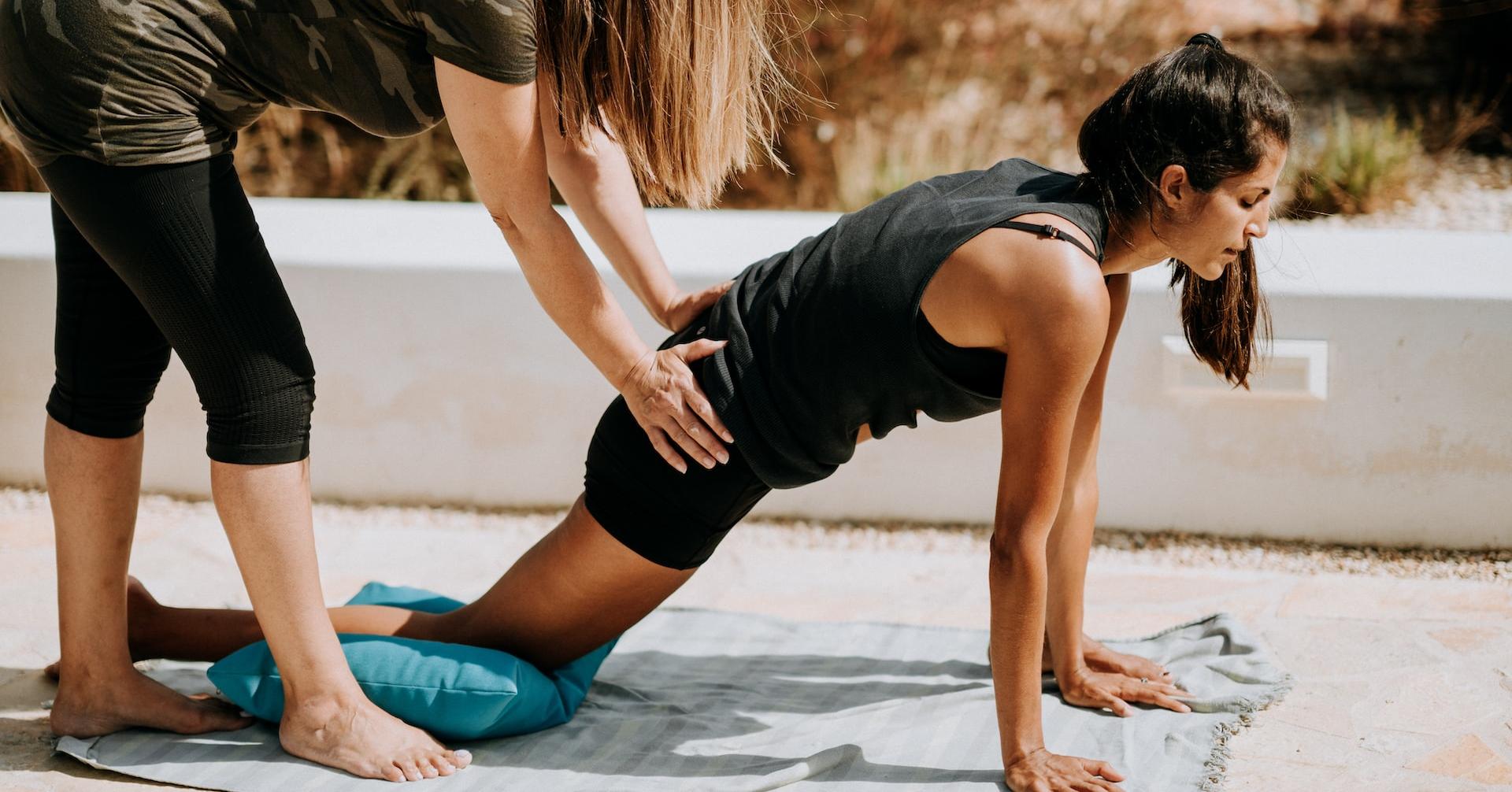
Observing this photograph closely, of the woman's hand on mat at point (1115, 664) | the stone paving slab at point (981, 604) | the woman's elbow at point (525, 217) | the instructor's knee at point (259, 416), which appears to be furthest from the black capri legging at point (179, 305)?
the woman's hand on mat at point (1115, 664)

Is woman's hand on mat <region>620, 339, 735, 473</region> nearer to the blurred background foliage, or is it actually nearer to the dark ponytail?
the dark ponytail

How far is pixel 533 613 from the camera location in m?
2.22

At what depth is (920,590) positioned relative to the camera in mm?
2965

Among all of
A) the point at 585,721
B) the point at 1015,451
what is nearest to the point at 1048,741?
the point at 1015,451

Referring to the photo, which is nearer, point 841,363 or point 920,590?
point 841,363

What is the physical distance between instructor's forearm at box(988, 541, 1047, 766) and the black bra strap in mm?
412

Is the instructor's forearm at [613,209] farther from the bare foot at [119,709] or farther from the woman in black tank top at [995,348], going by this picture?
the bare foot at [119,709]

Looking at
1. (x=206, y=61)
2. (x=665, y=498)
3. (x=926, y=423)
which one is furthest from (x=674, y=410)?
(x=926, y=423)

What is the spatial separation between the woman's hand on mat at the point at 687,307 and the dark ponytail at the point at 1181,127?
0.66 m

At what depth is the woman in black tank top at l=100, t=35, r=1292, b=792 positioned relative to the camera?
1777 mm

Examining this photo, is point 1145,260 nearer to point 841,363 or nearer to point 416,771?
point 841,363

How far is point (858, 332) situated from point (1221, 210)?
0.52m

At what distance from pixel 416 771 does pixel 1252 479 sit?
6.82 feet

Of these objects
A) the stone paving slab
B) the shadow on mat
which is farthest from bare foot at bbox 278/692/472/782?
the stone paving slab
